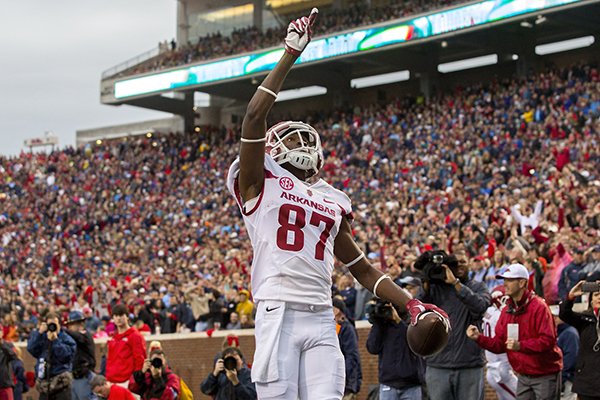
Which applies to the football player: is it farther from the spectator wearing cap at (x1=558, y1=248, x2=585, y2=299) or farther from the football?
the spectator wearing cap at (x1=558, y1=248, x2=585, y2=299)

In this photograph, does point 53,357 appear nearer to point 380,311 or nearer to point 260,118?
point 380,311

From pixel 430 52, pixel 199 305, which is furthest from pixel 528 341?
pixel 430 52

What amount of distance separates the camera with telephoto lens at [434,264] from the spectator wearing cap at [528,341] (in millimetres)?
497

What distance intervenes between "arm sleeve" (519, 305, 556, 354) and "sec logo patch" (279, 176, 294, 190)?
12.0 ft

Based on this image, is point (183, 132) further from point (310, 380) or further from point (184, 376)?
point (310, 380)

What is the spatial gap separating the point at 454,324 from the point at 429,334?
3.89 meters

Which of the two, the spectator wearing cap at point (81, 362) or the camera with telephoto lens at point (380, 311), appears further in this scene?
the spectator wearing cap at point (81, 362)

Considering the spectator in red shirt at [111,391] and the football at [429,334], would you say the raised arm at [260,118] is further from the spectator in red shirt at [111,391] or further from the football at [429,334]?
the spectator in red shirt at [111,391]

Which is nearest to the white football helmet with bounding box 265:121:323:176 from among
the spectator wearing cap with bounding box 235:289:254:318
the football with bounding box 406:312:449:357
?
the football with bounding box 406:312:449:357

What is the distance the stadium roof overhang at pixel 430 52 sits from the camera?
28.9 m

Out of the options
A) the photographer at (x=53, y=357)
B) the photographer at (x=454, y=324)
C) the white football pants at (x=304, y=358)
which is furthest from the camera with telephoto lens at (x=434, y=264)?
the photographer at (x=53, y=357)

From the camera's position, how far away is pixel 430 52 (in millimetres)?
33781

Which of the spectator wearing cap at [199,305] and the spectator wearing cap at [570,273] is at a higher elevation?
the spectator wearing cap at [570,273]

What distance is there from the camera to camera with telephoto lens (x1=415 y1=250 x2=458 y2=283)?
322 inches
